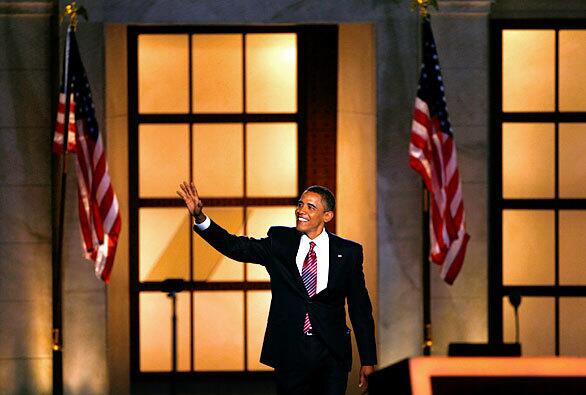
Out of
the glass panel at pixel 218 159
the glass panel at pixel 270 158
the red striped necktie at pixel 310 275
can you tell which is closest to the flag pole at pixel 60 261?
the glass panel at pixel 218 159

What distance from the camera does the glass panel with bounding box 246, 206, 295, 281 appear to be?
44.4ft

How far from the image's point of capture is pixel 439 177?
38.1 ft

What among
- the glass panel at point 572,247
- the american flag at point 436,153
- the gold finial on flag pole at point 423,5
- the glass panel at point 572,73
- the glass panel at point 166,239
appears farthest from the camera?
the glass panel at point 166,239

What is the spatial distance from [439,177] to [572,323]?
2532 mm

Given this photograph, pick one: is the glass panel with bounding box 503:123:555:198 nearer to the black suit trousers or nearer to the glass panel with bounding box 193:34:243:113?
the glass panel with bounding box 193:34:243:113

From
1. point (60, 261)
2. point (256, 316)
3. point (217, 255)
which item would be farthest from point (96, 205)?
point (256, 316)

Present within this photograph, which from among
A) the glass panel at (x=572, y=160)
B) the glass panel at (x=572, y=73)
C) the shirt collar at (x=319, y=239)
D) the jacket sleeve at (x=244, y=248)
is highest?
the glass panel at (x=572, y=73)

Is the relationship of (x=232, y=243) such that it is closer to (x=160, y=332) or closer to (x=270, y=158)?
(x=270, y=158)

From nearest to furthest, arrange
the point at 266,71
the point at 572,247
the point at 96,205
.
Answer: the point at 96,205 < the point at 572,247 < the point at 266,71

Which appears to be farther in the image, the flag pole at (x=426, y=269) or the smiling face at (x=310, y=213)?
the flag pole at (x=426, y=269)

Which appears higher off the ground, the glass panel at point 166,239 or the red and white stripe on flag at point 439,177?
the red and white stripe on flag at point 439,177

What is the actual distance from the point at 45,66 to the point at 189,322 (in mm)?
2945

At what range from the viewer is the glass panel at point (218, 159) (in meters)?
13.4

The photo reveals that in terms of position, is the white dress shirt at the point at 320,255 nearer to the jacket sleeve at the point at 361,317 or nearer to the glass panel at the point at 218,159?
the jacket sleeve at the point at 361,317
